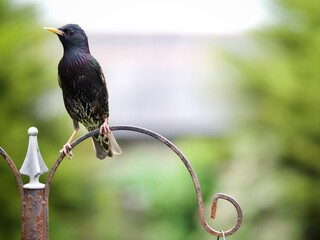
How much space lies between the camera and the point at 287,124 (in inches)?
272

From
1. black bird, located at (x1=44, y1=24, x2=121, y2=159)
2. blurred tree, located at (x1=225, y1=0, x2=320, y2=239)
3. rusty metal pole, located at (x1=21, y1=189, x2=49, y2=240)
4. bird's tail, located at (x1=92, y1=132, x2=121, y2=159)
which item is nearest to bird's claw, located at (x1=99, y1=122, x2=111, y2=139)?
black bird, located at (x1=44, y1=24, x2=121, y2=159)

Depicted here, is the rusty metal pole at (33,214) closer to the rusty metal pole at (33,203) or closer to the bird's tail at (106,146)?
the rusty metal pole at (33,203)

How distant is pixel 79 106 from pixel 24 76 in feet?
10.7

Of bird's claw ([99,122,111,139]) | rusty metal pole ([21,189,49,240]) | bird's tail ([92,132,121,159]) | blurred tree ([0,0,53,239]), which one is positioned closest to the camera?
rusty metal pole ([21,189,49,240])

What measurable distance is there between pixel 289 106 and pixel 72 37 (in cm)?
445

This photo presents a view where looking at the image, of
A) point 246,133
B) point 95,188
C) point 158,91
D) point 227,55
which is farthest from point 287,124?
point 158,91

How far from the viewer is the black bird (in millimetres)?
2746

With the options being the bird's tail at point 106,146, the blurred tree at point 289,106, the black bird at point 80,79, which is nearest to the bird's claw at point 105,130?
the black bird at point 80,79

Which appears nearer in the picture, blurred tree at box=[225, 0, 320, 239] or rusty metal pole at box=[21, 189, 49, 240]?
rusty metal pole at box=[21, 189, 49, 240]

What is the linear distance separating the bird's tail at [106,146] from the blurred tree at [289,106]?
13.1 feet

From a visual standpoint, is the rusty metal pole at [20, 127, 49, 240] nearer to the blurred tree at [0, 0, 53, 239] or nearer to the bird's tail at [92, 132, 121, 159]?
the bird's tail at [92, 132, 121, 159]

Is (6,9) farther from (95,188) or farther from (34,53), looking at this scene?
(95,188)

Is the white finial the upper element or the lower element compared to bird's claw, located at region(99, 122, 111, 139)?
lower

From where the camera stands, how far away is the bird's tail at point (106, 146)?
118 inches
